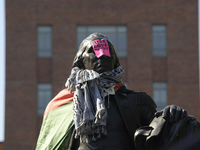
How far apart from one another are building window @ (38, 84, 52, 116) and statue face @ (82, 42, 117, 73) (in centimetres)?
2818

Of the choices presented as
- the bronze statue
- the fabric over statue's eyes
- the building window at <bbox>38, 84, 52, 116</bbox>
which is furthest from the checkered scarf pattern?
the building window at <bbox>38, 84, 52, 116</bbox>

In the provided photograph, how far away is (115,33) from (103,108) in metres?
28.6

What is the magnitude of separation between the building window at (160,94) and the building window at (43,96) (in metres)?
6.37

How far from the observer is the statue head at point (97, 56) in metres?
4.86

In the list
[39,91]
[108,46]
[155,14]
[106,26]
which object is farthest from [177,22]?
[108,46]

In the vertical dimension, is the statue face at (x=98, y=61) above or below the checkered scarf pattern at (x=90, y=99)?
above

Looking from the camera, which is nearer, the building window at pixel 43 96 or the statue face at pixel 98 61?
the statue face at pixel 98 61

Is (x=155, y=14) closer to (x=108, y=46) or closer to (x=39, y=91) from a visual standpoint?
(x=39, y=91)

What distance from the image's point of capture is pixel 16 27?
111 feet

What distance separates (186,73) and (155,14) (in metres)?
4.07

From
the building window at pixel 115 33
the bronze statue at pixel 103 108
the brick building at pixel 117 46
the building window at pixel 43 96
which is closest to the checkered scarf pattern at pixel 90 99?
the bronze statue at pixel 103 108

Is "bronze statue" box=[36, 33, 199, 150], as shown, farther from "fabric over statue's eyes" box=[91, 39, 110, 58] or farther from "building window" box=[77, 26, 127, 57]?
"building window" box=[77, 26, 127, 57]

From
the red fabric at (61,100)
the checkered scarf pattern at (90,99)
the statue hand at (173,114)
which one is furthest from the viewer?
the red fabric at (61,100)

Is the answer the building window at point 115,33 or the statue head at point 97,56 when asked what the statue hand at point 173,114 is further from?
the building window at point 115,33
